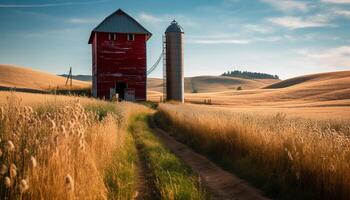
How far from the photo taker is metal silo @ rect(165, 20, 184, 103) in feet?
140

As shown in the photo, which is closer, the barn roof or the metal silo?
the barn roof

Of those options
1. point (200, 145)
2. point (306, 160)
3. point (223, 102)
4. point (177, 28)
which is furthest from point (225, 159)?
point (223, 102)

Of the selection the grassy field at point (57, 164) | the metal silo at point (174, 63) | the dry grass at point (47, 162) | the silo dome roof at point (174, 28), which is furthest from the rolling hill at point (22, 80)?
the dry grass at point (47, 162)

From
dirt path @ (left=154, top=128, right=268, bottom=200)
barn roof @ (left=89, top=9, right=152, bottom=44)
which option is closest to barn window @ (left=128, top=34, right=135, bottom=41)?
barn roof @ (left=89, top=9, right=152, bottom=44)

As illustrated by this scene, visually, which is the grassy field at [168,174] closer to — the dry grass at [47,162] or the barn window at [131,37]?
the dry grass at [47,162]

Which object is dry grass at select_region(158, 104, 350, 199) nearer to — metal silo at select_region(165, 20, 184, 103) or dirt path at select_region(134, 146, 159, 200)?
dirt path at select_region(134, 146, 159, 200)

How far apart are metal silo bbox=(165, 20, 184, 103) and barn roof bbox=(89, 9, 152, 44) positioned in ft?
11.0

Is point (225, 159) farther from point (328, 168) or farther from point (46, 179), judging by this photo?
point (46, 179)

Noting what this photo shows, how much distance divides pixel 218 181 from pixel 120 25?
107 ft

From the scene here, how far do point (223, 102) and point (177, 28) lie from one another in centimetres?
2230

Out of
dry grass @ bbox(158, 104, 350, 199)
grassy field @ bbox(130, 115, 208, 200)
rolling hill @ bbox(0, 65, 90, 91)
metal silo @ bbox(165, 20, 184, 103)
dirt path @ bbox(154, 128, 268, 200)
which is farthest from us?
rolling hill @ bbox(0, 65, 90, 91)

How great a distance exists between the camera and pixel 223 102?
2475 inches

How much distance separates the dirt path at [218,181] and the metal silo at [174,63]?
97.1 ft

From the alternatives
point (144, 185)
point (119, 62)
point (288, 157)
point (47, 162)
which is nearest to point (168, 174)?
point (144, 185)
